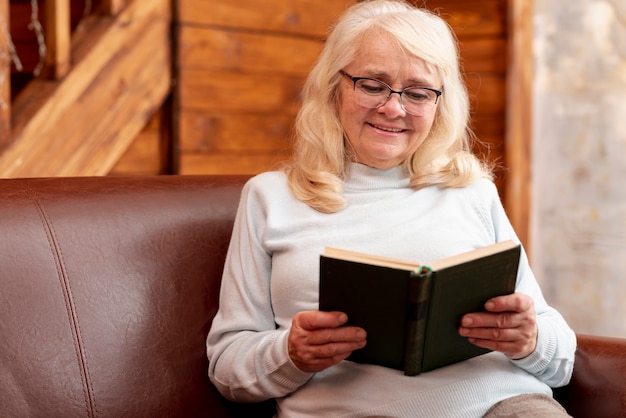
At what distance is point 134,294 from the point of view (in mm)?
1535

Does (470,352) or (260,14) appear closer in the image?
(470,352)

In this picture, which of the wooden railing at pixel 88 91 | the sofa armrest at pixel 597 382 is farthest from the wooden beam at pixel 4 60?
the sofa armrest at pixel 597 382

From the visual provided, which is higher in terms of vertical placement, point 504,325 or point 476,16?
point 476,16

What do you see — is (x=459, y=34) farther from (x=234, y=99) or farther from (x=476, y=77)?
(x=234, y=99)

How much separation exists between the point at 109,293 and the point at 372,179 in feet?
1.73

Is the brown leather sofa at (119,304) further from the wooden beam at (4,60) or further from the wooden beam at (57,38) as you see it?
the wooden beam at (57,38)

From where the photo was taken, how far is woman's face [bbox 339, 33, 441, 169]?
1.59 metres

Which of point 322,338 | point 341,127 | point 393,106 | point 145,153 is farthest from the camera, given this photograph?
point 145,153

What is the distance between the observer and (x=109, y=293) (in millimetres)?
1502

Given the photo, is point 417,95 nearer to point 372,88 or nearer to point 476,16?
point 372,88

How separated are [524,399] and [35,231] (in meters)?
0.86

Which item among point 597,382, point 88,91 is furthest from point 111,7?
point 597,382

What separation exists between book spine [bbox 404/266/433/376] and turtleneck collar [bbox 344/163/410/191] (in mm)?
415

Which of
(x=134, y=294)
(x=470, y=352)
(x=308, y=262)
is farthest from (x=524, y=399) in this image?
(x=134, y=294)
